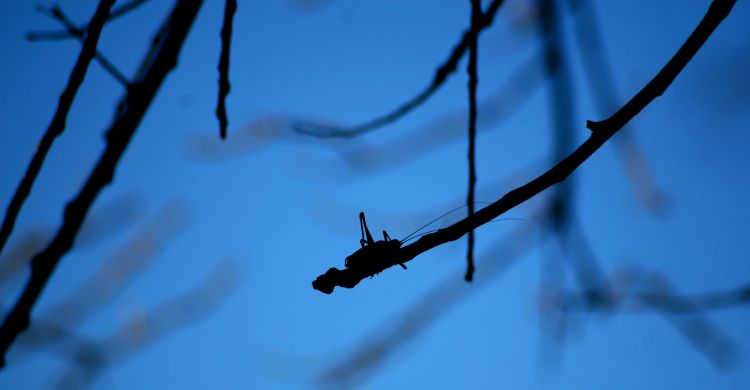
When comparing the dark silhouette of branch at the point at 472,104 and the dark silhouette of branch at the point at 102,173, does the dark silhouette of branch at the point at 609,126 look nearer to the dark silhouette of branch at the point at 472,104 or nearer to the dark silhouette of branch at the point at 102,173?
the dark silhouette of branch at the point at 472,104

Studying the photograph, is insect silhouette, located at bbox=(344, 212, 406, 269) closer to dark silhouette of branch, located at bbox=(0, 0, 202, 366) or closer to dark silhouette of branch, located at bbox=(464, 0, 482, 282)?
dark silhouette of branch, located at bbox=(464, 0, 482, 282)

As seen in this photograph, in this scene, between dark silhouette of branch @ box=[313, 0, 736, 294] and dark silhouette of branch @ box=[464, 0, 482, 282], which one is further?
dark silhouette of branch @ box=[464, 0, 482, 282]

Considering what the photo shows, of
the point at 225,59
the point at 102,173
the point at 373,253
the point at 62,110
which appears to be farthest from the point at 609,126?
the point at 102,173

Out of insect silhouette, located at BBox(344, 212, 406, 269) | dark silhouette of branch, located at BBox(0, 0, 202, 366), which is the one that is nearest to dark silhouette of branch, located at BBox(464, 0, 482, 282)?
insect silhouette, located at BBox(344, 212, 406, 269)

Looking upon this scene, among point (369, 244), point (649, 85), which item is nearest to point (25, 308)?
point (369, 244)

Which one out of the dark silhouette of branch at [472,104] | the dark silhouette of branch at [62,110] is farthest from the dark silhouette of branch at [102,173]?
the dark silhouette of branch at [472,104]

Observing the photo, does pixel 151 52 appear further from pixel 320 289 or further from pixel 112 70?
pixel 320 289
